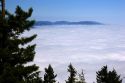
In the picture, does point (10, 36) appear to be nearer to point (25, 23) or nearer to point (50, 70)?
point (25, 23)

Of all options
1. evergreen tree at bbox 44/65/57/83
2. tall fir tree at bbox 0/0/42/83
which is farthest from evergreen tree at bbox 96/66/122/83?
tall fir tree at bbox 0/0/42/83

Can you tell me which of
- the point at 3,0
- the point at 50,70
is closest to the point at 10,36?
the point at 3,0

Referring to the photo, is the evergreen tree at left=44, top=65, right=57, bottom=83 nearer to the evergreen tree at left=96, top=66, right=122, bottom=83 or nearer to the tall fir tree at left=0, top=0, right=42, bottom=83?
the evergreen tree at left=96, top=66, right=122, bottom=83

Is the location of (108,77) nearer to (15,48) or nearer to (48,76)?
(48,76)

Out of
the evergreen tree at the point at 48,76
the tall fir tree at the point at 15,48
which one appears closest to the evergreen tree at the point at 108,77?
the evergreen tree at the point at 48,76

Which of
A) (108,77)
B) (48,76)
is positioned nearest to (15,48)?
(108,77)

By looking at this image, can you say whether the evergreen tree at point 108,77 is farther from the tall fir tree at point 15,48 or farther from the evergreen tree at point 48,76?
the tall fir tree at point 15,48

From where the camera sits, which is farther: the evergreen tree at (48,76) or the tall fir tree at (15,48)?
the evergreen tree at (48,76)

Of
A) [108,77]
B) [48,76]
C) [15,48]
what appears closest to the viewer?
[15,48]

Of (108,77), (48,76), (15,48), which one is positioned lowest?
(48,76)
